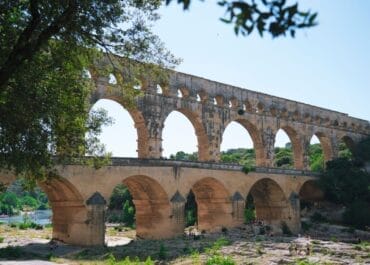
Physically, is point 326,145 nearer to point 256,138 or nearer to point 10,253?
point 256,138

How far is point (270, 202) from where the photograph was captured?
36.7 metres

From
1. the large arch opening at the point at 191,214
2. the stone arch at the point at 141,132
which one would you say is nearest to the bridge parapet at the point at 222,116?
the stone arch at the point at 141,132

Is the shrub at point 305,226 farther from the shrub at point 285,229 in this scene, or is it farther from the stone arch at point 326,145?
the stone arch at point 326,145

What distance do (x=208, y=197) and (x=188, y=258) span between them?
1263cm

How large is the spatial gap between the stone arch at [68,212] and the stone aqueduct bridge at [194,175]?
0.17ft

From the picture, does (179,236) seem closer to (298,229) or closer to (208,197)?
(208,197)

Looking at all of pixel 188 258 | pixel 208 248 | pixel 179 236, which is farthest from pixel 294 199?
pixel 188 258

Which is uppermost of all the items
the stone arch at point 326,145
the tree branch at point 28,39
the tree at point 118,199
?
the stone arch at point 326,145

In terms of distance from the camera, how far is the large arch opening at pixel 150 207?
2731cm

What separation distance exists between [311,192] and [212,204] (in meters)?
12.3

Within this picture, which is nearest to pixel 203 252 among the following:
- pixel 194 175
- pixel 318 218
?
Answer: pixel 194 175

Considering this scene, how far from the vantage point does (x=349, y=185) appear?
38.1 m

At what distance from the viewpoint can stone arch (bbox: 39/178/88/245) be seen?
23.7 meters

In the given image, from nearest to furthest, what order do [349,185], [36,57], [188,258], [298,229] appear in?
[36,57] < [188,258] < [298,229] < [349,185]
